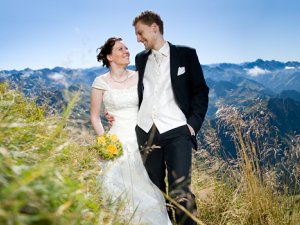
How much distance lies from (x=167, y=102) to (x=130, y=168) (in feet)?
3.16

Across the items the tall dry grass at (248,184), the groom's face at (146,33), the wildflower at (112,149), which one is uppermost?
the groom's face at (146,33)

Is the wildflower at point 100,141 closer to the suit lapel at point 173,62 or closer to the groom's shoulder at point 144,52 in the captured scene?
the suit lapel at point 173,62

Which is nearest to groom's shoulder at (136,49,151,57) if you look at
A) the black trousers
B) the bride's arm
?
the bride's arm

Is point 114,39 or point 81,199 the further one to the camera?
point 114,39

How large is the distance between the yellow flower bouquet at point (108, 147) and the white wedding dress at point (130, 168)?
0.09 m

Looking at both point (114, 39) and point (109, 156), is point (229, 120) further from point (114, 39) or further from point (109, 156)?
point (114, 39)

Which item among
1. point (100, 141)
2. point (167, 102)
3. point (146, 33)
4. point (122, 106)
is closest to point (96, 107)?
point (122, 106)

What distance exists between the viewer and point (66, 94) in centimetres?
207

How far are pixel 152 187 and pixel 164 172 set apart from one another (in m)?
0.25

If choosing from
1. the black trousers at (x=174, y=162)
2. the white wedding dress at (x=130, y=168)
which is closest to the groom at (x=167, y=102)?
the black trousers at (x=174, y=162)

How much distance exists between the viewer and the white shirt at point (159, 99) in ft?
17.2

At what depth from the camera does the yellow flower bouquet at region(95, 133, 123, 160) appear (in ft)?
16.5

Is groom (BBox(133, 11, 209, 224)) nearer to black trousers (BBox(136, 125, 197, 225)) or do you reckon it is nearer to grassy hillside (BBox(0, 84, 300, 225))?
black trousers (BBox(136, 125, 197, 225))

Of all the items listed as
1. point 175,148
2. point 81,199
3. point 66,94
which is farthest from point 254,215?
point 81,199
